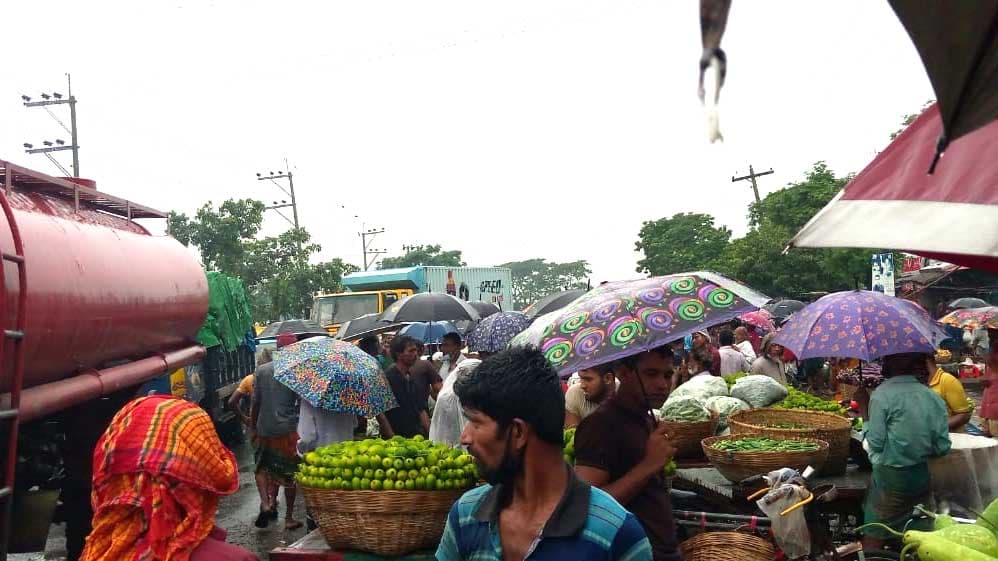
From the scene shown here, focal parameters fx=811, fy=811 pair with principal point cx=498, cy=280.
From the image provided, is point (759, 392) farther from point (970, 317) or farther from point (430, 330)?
point (970, 317)

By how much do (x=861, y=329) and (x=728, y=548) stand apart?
302cm

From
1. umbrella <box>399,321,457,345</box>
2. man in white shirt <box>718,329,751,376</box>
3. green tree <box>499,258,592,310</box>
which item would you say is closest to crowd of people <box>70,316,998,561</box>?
man in white shirt <box>718,329,751,376</box>

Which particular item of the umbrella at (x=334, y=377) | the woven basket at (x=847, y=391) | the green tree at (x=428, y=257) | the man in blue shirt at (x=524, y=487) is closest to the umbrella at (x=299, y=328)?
the umbrella at (x=334, y=377)

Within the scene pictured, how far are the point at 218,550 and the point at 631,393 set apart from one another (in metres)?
1.74

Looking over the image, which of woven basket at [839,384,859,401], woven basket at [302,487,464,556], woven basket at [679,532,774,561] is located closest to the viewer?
woven basket at [302,487,464,556]

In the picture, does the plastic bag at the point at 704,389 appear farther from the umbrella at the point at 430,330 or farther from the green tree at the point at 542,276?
the green tree at the point at 542,276

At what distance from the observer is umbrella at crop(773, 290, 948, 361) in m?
6.22

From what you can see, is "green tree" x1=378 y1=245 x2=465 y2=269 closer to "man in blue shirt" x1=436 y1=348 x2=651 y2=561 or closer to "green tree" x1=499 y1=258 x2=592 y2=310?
"green tree" x1=499 y1=258 x2=592 y2=310

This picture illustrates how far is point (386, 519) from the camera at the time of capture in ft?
12.1

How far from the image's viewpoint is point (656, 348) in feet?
12.5

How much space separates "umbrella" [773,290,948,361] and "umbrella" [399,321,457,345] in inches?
275

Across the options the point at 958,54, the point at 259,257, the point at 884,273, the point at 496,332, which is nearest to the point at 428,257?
Answer: the point at 259,257

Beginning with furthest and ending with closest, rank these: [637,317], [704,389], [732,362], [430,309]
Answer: [430,309] → [732,362] → [704,389] → [637,317]

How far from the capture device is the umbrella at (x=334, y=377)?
22.1 feet
